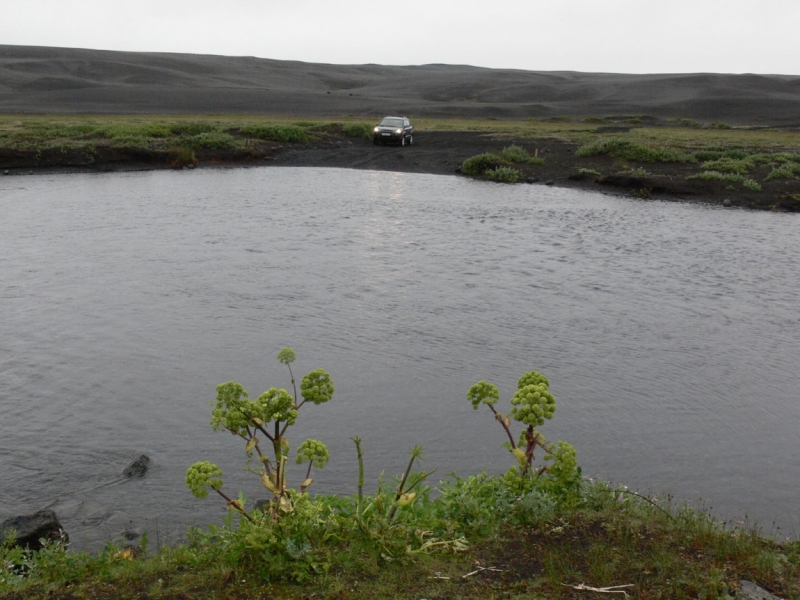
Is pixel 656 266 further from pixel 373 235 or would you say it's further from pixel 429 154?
pixel 429 154

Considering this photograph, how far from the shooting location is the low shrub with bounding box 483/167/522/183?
30797mm

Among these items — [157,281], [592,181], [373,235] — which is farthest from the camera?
[592,181]

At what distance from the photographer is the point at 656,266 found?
1736 cm

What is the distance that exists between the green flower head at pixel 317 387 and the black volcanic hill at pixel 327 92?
2184 inches

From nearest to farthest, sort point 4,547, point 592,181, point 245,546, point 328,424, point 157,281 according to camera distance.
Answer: point 245,546
point 4,547
point 328,424
point 157,281
point 592,181

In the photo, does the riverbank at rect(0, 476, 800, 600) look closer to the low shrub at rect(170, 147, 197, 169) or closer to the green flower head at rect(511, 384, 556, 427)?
the green flower head at rect(511, 384, 556, 427)

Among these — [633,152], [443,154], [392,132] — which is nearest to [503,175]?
[443,154]

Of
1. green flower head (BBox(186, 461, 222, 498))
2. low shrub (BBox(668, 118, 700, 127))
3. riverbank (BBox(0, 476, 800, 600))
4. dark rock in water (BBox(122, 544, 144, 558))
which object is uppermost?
low shrub (BBox(668, 118, 700, 127))

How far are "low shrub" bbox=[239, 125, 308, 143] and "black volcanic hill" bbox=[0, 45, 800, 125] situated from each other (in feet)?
70.3

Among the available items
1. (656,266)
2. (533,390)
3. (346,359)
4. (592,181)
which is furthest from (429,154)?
(533,390)

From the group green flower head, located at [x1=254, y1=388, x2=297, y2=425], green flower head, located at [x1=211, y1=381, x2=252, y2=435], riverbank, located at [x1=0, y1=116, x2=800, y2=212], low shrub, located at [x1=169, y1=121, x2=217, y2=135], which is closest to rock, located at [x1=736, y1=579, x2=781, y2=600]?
green flower head, located at [x1=254, y1=388, x2=297, y2=425]

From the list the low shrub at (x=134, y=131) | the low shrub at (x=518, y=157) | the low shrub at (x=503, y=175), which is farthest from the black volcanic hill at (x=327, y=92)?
the low shrub at (x=503, y=175)

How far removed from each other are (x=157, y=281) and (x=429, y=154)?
2343 centimetres

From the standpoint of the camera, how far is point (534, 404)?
205 inches
